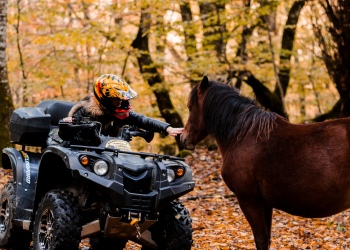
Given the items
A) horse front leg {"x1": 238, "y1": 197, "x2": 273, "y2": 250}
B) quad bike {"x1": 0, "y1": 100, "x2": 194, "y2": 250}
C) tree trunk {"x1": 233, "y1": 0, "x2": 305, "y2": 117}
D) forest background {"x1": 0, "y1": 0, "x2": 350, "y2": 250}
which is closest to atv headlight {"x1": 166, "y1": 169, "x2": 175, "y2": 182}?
quad bike {"x1": 0, "y1": 100, "x2": 194, "y2": 250}

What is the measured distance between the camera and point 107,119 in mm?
5492

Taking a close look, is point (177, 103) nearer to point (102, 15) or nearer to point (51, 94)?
point (51, 94)

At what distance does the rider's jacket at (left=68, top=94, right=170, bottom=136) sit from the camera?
17.4 ft

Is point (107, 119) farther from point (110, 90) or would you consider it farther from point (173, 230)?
point (173, 230)

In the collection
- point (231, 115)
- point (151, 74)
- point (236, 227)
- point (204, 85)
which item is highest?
point (204, 85)

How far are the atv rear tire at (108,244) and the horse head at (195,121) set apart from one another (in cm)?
132

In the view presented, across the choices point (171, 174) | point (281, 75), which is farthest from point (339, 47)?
point (171, 174)

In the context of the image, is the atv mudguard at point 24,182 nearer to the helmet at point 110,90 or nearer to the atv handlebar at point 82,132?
the atv handlebar at point 82,132

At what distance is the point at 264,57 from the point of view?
15094 millimetres

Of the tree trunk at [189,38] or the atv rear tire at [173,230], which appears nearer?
the atv rear tire at [173,230]

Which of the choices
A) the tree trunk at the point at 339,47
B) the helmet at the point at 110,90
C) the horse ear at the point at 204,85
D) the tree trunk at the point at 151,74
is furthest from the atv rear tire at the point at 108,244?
the tree trunk at the point at 151,74

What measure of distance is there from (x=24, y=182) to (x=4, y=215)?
0.68 meters

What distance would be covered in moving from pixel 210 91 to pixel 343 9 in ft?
21.2

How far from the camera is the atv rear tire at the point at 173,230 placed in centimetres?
483
